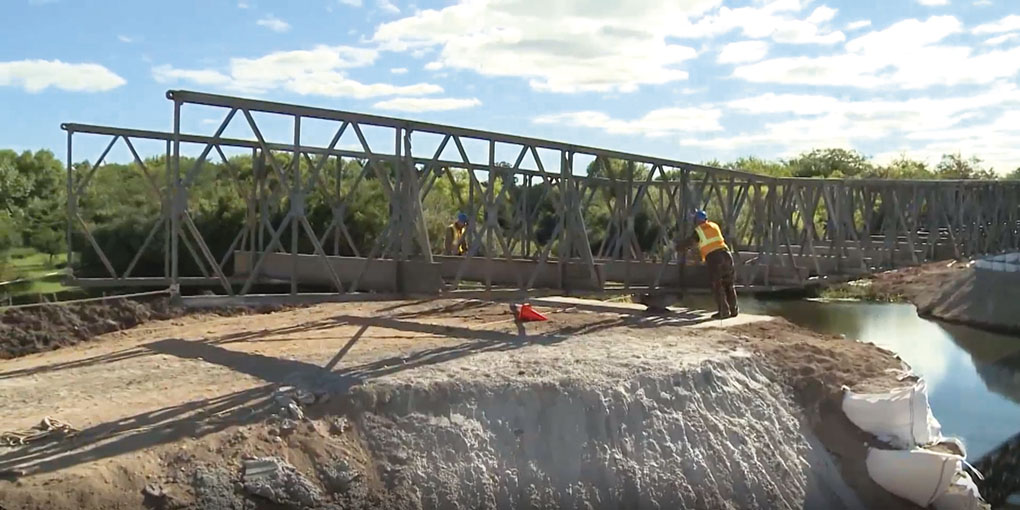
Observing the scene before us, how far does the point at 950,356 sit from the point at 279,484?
1299 inches

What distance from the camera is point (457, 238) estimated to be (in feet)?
74.9

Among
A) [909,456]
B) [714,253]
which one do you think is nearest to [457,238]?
[714,253]

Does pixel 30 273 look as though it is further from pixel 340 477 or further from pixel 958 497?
pixel 958 497

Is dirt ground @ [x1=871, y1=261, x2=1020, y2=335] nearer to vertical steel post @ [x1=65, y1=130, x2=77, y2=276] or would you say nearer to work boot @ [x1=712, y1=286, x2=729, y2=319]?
work boot @ [x1=712, y1=286, x2=729, y2=319]

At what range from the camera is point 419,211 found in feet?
49.0

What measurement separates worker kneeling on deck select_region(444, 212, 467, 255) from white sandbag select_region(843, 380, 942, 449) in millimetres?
10031

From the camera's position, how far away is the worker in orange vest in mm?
19625

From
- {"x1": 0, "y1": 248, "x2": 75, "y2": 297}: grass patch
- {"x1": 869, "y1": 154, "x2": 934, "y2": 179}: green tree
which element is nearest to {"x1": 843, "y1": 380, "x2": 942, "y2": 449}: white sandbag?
{"x1": 0, "y1": 248, "x2": 75, "y2": 297}: grass patch

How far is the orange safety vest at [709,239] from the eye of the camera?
19.6 meters

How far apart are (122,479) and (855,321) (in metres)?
40.3

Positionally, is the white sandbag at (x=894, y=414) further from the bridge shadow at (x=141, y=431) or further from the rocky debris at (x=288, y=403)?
the bridge shadow at (x=141, y=431)

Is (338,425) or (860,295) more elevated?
(338,425)

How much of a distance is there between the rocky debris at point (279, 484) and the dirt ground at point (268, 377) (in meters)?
0.15

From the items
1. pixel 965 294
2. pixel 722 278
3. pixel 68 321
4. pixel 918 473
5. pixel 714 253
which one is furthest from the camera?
pixel 965 294
